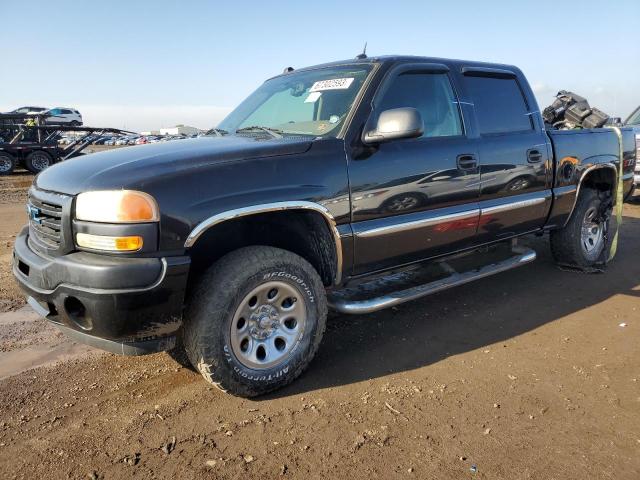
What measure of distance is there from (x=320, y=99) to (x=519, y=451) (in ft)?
8.45

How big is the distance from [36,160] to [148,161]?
1772 cm

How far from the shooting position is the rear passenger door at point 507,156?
13.3 ft

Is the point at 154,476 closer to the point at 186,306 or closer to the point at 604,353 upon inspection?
the point at 186,306

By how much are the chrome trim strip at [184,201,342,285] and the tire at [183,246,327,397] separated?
22 centimetres

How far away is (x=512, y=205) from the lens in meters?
4.25

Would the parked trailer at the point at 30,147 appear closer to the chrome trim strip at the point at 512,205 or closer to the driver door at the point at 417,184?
the driver door at the point at 417,184

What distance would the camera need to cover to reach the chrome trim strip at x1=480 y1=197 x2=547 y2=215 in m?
4.03

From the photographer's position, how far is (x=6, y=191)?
41.9 feet

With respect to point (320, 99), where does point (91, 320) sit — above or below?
below

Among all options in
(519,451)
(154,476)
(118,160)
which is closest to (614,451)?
(519,451)

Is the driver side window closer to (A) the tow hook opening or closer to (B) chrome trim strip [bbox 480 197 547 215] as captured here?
(B) chrome trim strip [bbox 480 197 547 215]

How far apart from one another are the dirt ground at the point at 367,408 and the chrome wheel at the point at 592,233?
52.5 inches

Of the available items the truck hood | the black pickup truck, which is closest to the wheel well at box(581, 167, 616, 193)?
the black pickup truck

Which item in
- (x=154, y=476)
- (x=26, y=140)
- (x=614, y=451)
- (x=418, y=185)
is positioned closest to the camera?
(x=154, y=476)
